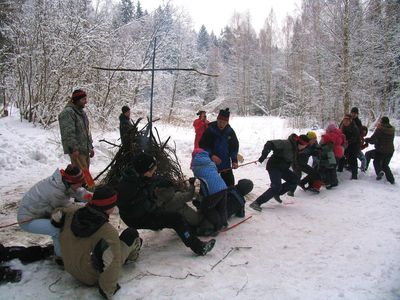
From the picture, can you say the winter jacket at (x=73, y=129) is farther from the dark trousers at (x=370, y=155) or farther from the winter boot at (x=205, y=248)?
the dark trousers at (x=370, y=155)

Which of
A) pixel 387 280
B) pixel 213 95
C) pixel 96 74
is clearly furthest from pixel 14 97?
pixel 213 95

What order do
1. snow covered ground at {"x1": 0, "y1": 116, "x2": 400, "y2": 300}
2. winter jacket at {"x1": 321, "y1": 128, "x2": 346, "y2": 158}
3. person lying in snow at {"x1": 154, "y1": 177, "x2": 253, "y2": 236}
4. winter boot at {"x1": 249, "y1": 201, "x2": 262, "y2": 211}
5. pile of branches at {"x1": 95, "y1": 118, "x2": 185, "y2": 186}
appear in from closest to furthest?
snow covered ground at {"x1": 0, "y1": 116, "x2": 400, "y2": 300} → person lying in snow at {"x1": 154, "y1": 177, "x2": 253, "y2": 236} → pile of branches at {"x1": 95, "y1": 118, "x2": 185, "y2": 186} → winter boot at {"x1": 249, "y1": 201, "x2": 262, "y2": 211} → winter jacket at {"x1": 321, "y1": 128, "x2": 346, "y2": 158}

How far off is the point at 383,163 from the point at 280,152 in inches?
118

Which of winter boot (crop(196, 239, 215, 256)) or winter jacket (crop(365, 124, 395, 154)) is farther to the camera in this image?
winter jacket (crop(365, 124, 395, 154))

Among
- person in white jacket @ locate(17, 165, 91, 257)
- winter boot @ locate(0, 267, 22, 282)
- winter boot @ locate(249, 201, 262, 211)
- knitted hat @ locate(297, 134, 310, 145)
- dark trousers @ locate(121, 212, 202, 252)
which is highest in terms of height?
knitted hat @ locate(297, 134, 310, 145)

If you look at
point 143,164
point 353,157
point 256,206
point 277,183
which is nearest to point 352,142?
point 353,157

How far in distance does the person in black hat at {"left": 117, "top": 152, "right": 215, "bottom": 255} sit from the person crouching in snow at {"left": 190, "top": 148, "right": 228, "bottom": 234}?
0.61m

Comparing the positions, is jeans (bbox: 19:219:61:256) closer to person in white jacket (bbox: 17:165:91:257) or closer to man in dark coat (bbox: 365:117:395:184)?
person in white jacket (bbox: 17:165:91:257)

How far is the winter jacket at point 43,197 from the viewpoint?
138 inches

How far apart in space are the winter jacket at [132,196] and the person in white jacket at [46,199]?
0.46 metres

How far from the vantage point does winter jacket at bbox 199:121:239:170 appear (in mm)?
5422

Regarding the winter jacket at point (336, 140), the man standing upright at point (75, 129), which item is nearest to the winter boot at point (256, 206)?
the winter jacket at point (336, 140)

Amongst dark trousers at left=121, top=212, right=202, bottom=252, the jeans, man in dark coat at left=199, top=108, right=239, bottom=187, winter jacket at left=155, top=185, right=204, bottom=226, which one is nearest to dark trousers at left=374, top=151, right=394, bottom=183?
man in dark coat at left=199, top=108, right=239, bottom=187

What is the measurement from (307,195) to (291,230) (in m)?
2.28
